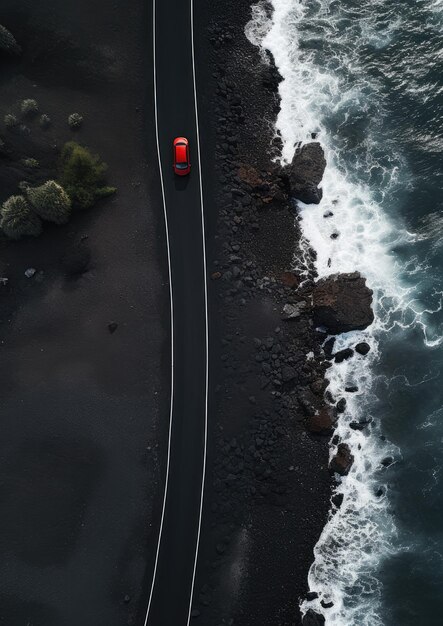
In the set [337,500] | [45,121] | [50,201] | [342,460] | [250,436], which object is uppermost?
[45,121]

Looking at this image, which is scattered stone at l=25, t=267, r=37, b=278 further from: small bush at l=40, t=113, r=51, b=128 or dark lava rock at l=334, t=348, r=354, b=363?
dark lava rock at l=334, t=348, r=354, b=363

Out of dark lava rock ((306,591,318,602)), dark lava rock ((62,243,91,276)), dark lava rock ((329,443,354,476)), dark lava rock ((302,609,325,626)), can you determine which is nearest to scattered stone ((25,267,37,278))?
dark lava rock ((62,243,91,276))

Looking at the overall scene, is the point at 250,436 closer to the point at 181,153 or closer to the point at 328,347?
the point at 328,347

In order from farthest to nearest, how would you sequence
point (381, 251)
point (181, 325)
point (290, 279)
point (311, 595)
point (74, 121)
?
1. point (381, 251)
2. point (74, 121)
3. point (290, 279)
4. point (181, 325)
5. point (311, 595)

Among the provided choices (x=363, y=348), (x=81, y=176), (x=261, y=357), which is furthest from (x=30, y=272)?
(x=363, y=348)

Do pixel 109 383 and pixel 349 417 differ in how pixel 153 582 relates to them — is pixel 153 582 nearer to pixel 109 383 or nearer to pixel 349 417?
pixel 109 383

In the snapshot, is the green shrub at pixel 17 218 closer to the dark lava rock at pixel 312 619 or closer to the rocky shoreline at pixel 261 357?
the rocky shoreline at pixel 261 357
